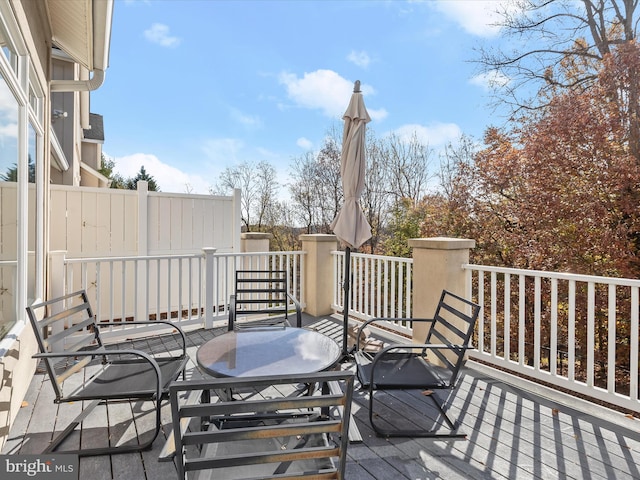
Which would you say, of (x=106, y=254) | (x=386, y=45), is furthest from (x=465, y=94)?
(x=106, y=254)

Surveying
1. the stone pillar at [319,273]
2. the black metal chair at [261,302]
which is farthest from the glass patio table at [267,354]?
the stone pillar at [319,273]

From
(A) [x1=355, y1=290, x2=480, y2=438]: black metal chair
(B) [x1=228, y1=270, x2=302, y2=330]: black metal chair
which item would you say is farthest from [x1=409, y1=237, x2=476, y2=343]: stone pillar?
(B) [x1=228, y1=270, x2=302, y2=330]: black metal chair

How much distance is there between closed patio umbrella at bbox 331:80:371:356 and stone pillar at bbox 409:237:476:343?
0.68m

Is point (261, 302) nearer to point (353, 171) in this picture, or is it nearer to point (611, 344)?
point (353, 171)

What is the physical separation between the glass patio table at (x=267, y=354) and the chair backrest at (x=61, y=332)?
2.89ft

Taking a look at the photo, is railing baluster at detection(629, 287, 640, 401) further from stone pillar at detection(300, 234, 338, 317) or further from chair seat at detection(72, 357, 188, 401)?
stone pillar at detection(300, 234, 338, 317)

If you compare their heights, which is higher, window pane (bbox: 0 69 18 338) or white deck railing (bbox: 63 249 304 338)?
window pane (bbox: 0 69 18 338)

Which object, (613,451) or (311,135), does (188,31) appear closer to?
(311,135)

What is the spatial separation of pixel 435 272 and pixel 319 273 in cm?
223

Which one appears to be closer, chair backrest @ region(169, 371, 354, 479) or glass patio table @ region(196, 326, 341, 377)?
chair backrest @ region(169, 371, 354, 479)

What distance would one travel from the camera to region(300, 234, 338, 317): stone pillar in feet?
17.9

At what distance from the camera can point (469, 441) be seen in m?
2.29

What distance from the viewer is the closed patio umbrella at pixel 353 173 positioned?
11.3 ft

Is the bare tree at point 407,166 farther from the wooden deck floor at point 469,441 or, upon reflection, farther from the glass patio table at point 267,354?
the glass patio table at point 267,354
